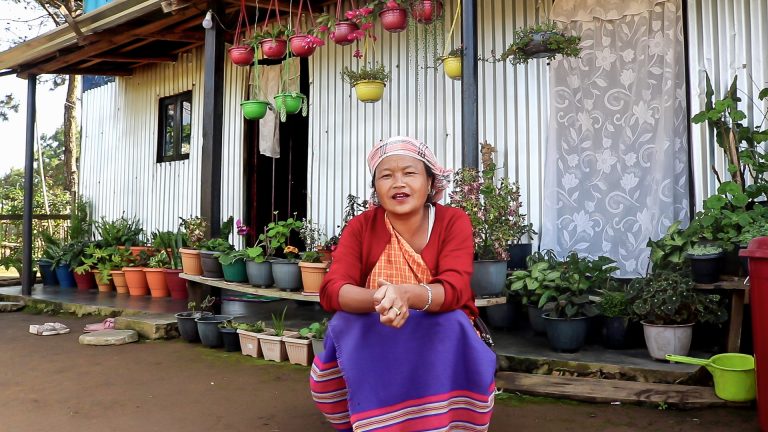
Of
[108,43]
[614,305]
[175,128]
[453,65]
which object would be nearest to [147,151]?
[175,128]

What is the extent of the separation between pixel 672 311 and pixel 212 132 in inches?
187

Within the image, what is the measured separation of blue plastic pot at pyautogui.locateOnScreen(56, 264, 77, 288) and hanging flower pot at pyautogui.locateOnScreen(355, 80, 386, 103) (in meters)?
6.13

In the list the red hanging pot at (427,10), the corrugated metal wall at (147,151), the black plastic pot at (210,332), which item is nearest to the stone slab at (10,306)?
the corrugated metal wall at (147,151)

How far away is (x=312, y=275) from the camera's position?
529 cm

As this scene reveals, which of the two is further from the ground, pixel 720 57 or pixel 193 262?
pixel 720 57

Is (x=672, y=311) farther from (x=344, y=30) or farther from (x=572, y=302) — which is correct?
(x=344, y=30)

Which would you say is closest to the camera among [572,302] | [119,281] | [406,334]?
[406,334]

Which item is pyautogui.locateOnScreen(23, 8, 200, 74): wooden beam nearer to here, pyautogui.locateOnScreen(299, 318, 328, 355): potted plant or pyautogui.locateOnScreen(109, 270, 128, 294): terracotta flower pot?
pyautogui.locateOnScreen(109, 270, 128, 294): terracotta flower pot

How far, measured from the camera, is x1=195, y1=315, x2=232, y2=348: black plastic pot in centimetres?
560

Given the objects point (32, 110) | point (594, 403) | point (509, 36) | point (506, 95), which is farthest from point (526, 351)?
point (32, 110)

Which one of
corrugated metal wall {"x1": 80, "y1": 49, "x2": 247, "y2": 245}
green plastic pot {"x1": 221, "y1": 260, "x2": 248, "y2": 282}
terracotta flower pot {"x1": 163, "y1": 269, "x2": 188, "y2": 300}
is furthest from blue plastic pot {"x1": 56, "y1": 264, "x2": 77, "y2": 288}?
green plastic pot {"x1": 221, "y1": 260, "x2": 248, "y2": 282}

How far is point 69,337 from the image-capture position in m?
6.34

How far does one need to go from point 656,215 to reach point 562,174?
871 millimetres

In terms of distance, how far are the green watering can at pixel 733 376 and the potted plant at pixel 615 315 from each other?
2.49ft
